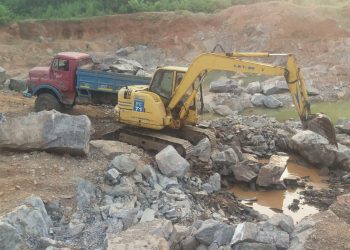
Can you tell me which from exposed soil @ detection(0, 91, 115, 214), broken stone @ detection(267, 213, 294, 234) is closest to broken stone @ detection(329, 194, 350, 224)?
broken stone @ detection(267, 213, 294, 234)

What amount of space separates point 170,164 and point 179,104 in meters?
2.19

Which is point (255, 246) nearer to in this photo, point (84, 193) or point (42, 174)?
point (84, 193)

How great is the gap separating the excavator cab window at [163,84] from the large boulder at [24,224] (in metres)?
4.96

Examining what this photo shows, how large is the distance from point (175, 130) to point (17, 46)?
19.0 m

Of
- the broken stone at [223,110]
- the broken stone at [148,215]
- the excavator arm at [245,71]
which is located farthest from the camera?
the broken stone at [223,110]

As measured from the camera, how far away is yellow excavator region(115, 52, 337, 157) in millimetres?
11305

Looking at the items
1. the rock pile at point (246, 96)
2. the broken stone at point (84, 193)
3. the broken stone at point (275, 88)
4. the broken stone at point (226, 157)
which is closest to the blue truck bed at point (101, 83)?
the broken stone at point (226, 157)

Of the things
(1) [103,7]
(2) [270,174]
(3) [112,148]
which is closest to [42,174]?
(3) [112,148]

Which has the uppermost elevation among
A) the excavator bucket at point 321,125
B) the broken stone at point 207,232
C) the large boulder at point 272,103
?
the excavator bucket at point 321,125

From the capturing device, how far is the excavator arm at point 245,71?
36.7ft

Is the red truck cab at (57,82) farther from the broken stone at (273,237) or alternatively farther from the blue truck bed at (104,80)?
the broken stone at (273,237)

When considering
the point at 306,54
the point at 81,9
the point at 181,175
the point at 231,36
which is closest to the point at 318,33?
the point at 306,54

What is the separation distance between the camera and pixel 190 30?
103 ft

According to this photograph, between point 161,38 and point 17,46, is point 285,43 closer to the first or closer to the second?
point 161,38
